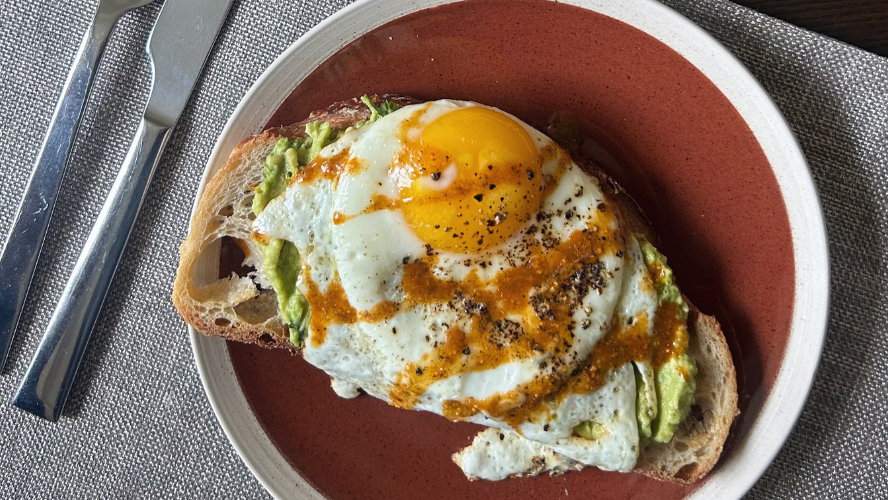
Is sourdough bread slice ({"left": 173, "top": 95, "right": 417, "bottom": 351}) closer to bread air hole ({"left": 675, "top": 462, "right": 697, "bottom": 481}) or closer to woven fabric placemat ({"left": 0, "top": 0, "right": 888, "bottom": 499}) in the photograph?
woven fabric placemat ({"left": 0, "top": 0, "right": 888, "bottom": 499})

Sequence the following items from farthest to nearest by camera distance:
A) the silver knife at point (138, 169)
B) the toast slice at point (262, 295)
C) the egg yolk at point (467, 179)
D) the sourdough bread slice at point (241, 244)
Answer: the silver knife at point (138, 169)
the sourdough bread slice at point (241, 244)
the toast slice at point (262, 295)
the egg yolk at point (467, 179)

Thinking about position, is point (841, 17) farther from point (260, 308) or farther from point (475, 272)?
point (260, 308)

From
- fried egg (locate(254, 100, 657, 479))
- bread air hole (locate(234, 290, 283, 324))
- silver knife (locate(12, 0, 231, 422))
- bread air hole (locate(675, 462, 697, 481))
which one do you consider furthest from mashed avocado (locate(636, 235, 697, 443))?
silver knife (locate(12, 0, 231, 422))

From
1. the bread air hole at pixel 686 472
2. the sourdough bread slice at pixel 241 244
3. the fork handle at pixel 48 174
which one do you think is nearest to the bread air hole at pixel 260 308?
the sourdough bread slice at pixel 241 244

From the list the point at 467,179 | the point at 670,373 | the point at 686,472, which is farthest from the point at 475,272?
the point at 686,472

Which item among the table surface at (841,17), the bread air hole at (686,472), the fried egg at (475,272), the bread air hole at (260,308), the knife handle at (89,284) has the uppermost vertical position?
the table surface at (841,17)

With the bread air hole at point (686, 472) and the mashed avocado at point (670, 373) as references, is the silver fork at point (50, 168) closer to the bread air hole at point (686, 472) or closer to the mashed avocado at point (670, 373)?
the mashed avocado at point (670, 373)
